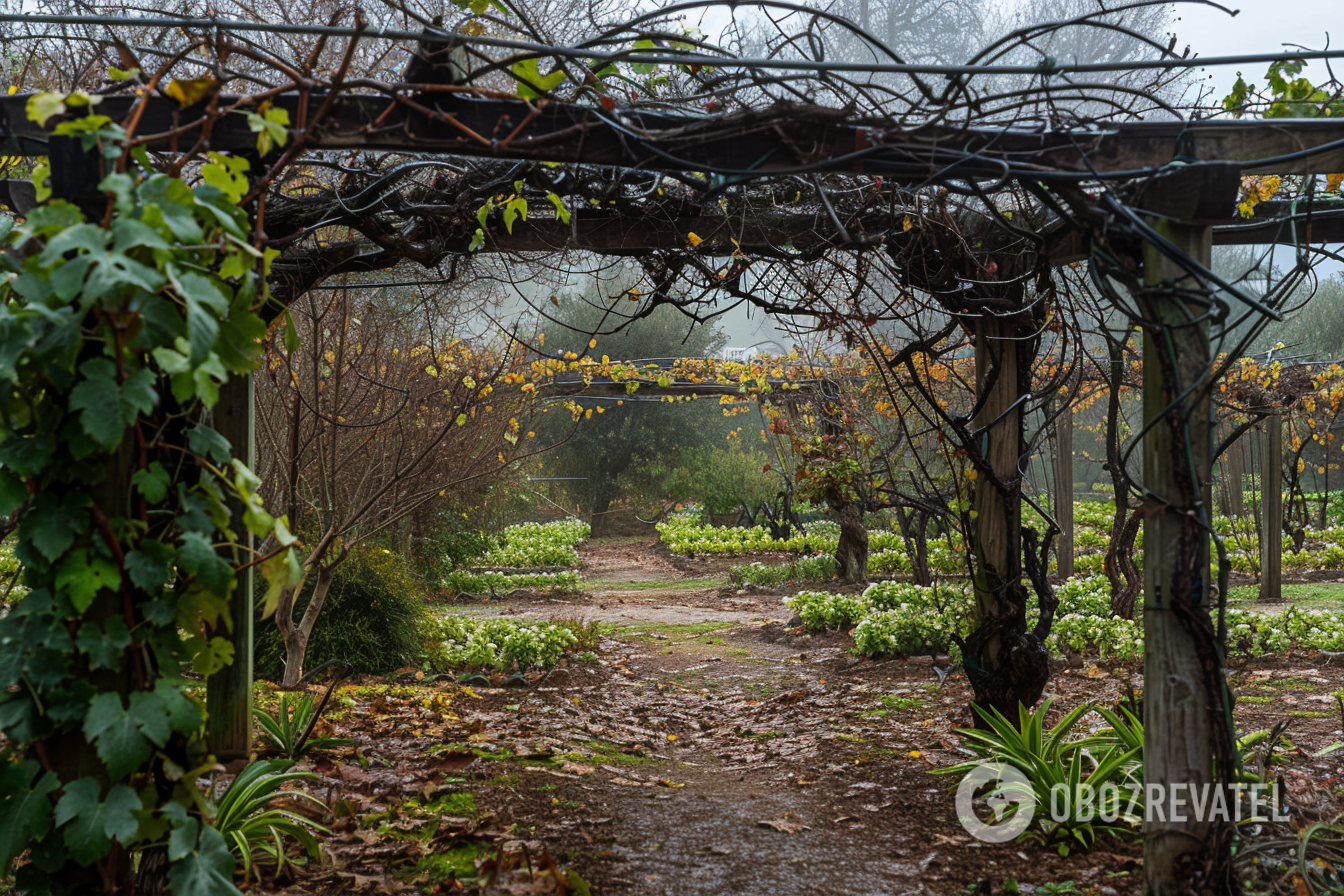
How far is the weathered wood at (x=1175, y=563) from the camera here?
2.51m

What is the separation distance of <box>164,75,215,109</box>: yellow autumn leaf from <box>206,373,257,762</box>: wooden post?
1.47 m

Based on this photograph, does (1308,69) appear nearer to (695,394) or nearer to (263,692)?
(263,692)

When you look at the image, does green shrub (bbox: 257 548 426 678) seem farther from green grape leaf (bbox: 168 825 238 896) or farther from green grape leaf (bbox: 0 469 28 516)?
green grape leaf (bbox: 0 469 28 516)

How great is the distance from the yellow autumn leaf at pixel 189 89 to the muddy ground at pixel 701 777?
2306 mm

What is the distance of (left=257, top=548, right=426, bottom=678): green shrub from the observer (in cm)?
580

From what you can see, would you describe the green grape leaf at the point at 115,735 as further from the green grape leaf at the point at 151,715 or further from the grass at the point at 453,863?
the grass at the point at 453,863

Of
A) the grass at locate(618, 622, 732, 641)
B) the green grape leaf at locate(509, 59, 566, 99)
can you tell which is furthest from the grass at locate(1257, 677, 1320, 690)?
the green grape leaf at locate(509, 59, 566, 99)

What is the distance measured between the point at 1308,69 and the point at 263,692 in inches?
215

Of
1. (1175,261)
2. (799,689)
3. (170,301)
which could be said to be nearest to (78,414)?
(170,301)

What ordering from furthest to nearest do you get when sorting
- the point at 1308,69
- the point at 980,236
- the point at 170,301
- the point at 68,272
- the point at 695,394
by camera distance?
the point at 695,394, the point at 980,236, the point at 1308,69, the point at 170,301, the point at 68,272

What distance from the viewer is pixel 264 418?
4883 mm

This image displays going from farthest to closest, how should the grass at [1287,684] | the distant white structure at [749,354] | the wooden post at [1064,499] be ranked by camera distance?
the wooden post at [1064,499] → the distant white structure at [749,354] → the grass at [1287,684]

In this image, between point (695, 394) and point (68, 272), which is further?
point (695, 394)

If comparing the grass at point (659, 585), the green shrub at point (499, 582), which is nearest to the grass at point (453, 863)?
the green shrub at point (499, 582)
